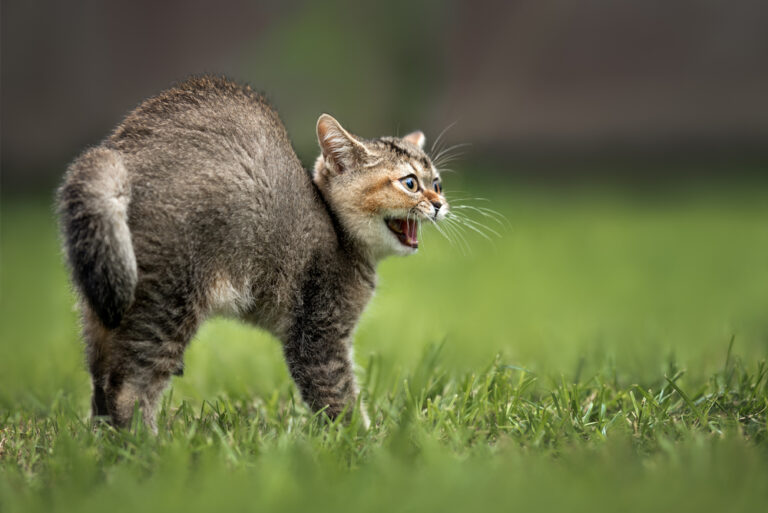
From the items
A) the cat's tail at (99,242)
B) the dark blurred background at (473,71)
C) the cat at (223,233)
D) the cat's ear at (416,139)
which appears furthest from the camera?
the dark blurred background at (473,71)

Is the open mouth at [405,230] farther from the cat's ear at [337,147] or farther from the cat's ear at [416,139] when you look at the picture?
the cat's ear at [416,139]

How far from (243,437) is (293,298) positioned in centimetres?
74

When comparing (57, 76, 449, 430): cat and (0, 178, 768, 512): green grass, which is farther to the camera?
(57, 76, 449, 430): cat

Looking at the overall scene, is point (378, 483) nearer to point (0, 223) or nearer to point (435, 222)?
point (435, 222)

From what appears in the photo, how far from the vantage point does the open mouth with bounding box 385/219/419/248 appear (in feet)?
11.2

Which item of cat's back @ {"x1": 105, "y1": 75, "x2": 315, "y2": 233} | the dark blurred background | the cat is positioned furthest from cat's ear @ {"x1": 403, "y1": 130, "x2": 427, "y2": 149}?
the dark blurred background

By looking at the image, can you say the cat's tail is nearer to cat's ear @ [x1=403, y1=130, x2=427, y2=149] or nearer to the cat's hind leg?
the cat's hind leg

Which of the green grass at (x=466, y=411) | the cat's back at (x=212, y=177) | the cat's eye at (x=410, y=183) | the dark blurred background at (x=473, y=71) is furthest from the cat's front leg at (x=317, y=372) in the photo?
the dark blurred background at (x=473, y=71)

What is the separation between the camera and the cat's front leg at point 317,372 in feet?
10.2

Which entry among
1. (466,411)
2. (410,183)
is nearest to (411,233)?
(410,183)

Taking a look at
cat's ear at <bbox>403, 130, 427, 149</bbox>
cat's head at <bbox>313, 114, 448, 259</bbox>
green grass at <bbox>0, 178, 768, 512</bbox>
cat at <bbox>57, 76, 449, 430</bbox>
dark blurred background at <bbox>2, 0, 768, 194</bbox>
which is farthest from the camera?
dark blurred background at <bbox>2, 0, 768, 194</bbox>

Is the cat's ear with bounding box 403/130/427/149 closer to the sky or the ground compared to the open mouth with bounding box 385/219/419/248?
closer to the sky

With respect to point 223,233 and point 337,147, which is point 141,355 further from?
point 337,147

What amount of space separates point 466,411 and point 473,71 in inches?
353
